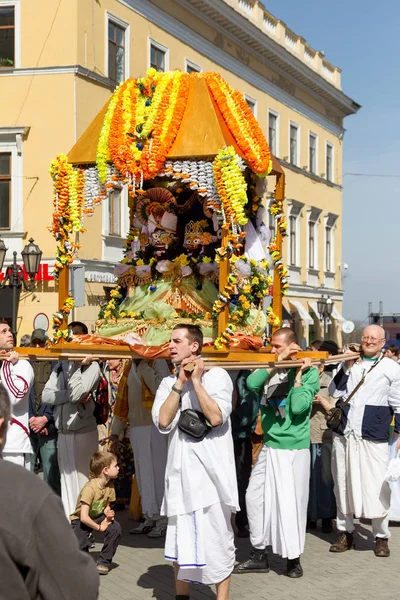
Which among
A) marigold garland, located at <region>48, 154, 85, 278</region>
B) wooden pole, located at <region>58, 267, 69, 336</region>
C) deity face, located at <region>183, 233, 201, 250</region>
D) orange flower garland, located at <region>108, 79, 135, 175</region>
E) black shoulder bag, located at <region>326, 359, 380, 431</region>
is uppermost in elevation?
orange flower garland, located at <region>108, 79, 135, 175</region>

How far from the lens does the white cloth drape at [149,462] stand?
940 centimetres

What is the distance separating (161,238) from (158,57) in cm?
1787

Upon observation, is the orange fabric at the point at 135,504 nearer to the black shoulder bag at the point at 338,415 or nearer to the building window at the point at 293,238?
the black shoulder bag at the point at 338,415

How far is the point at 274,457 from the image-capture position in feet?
26.0

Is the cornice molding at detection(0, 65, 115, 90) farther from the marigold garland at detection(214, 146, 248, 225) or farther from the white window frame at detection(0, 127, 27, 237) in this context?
the marigold garland at detection(214, 146, 248, 225)

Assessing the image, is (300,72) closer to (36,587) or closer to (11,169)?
(11,169)

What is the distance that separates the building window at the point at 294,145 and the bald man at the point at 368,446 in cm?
2956

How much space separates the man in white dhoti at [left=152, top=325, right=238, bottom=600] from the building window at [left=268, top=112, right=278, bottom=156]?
29.5 metres

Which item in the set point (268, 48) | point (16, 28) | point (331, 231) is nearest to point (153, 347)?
point (16, 28)

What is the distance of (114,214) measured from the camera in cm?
2503

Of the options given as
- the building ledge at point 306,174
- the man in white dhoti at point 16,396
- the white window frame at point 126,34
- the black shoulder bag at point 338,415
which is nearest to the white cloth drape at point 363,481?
the black shoulder bag at point 338,415

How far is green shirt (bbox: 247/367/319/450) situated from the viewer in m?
7.87

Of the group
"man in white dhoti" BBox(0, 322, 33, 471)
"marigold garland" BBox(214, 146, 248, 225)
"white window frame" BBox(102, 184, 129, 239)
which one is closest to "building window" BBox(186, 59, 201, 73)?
"white window frame" BBox(102, 184, 129, 239)

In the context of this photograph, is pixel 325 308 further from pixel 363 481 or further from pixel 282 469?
pixel 282 469
